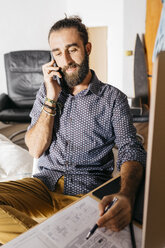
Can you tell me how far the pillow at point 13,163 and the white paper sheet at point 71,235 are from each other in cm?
77

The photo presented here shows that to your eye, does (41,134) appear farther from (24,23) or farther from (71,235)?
(24,23)

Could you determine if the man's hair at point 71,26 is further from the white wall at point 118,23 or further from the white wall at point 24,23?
the white wall at point 118,23

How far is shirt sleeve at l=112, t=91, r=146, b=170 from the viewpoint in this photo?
878mm

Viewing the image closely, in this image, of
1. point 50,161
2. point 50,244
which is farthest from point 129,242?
point 50,161

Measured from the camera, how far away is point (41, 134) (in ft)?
3.47

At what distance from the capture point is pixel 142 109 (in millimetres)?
2568

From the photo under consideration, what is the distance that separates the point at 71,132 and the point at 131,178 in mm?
430

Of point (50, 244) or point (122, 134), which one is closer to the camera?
point (50, 244)

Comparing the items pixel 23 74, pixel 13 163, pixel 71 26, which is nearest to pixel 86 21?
pixel 23 74

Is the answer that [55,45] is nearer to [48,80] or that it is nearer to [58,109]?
[48,80]

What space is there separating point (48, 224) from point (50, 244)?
2.3 inches

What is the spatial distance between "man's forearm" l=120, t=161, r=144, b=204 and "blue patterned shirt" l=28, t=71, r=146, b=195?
17 cm

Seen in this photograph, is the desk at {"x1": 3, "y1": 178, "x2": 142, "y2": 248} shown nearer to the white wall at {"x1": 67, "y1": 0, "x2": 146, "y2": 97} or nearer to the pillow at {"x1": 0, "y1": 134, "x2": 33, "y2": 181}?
the pillow at {"x1": 0, "y1": 134, "x2": 33, "y2": 181}

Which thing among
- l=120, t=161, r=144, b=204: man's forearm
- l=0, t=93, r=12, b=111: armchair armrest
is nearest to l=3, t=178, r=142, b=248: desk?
l=120, t=161, r=144, b=204: man's forearm
